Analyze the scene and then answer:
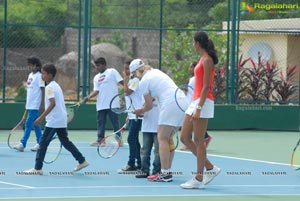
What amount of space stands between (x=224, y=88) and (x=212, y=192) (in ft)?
34.9

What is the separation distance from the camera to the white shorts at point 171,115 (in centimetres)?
1151

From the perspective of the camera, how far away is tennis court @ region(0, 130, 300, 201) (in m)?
10.6

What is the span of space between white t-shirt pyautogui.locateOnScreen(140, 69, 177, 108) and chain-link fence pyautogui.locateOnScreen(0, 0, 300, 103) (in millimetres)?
8931

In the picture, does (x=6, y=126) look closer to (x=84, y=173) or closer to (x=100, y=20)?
(x=84, y=173)

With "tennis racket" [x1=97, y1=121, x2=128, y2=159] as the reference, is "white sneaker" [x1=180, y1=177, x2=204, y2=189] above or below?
below

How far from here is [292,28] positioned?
2722cm

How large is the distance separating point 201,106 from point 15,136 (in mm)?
5277

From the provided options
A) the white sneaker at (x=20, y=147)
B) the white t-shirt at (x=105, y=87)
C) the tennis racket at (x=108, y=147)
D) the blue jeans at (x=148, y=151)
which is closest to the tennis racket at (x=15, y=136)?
the white sneaker at (x=20, y=147)

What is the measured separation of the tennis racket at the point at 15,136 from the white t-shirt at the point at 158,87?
154 inches

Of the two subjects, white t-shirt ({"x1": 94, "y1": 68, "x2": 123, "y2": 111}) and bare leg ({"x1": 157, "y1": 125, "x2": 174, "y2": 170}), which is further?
white t-shirt ({"x1": 94, "y1": 68, "x2": 123, "y2": 111})

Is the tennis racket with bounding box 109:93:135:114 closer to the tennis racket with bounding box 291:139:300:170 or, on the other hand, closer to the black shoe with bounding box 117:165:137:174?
the black shoe with bounding box 117:165:137:174

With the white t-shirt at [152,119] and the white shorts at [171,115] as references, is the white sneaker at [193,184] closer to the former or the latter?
the white shorts at [171,115]

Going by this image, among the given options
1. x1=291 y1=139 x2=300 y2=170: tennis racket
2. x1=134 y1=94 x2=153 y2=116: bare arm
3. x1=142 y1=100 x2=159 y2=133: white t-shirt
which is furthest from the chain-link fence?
x1=134 y1=94 x2=153 y2=116: bare arm

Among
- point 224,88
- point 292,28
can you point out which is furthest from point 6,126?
point 292,28
